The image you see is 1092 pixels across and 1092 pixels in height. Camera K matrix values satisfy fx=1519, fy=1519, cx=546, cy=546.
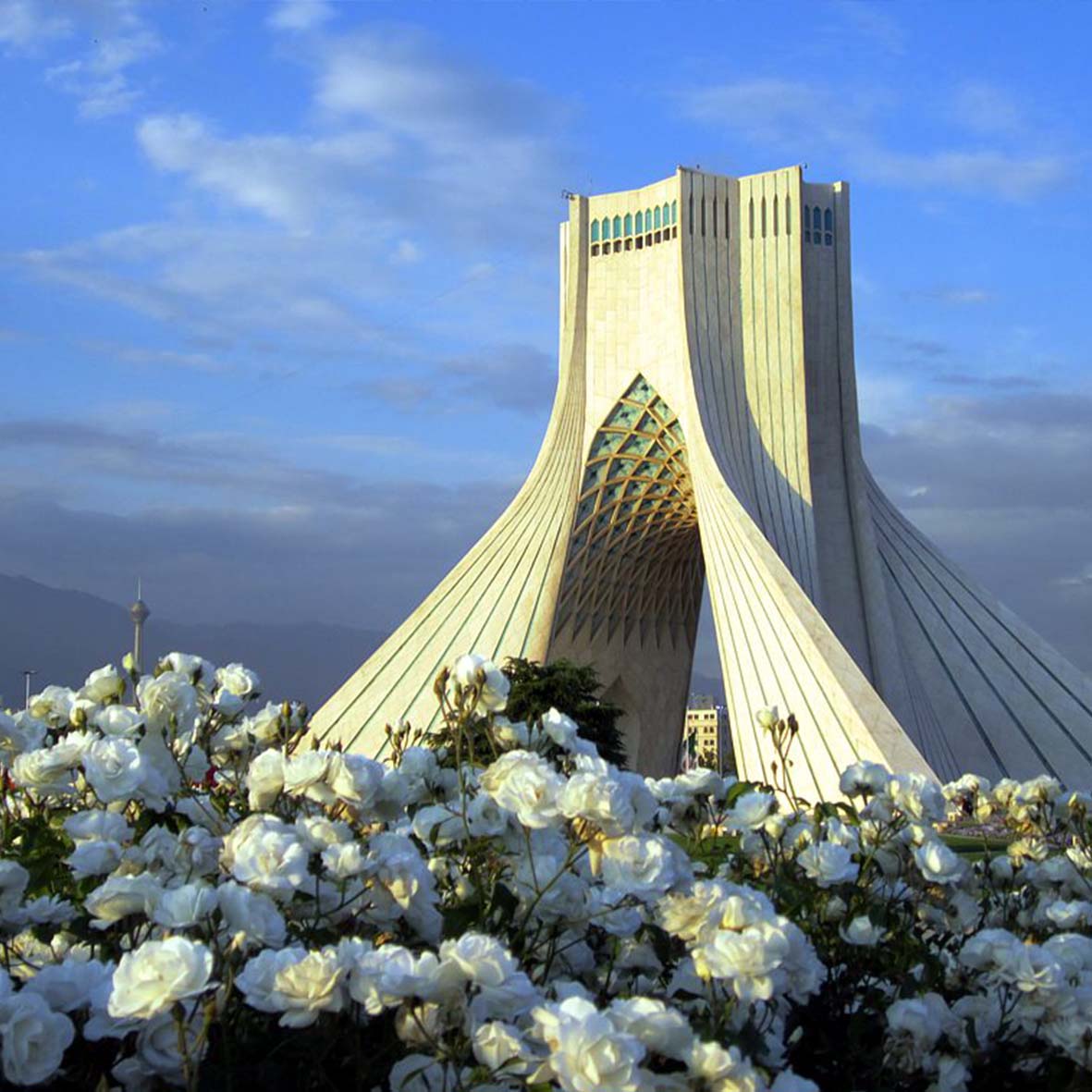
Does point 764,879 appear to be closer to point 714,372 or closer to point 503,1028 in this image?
point 503,1028

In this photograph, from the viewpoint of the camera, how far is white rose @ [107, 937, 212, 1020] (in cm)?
165

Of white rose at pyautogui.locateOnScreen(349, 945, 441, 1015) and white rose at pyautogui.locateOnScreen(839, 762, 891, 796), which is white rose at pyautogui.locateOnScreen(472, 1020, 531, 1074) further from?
white rose at pyautogui.locateOnScreen(839, 762, 891, 796)

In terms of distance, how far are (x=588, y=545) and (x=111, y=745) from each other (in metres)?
19.1

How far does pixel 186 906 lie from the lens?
74.4 inches

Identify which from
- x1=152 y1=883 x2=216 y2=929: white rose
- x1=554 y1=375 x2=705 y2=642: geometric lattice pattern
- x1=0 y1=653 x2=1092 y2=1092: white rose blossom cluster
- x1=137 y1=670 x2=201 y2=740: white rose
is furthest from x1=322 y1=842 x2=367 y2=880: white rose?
x1=554 y1=375 x2=705 y2=642: geometric lattice pattern

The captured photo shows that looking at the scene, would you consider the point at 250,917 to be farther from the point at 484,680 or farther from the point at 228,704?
the point at 228,704

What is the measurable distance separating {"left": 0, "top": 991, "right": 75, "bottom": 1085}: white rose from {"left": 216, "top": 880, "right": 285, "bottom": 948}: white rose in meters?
0.24

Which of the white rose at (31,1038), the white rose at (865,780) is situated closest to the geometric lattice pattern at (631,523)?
the white rose at (865,780)

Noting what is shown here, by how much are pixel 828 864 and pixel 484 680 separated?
66cm

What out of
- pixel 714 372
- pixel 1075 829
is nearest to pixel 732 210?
pixel 714 372

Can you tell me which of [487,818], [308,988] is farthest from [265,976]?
[487,818]

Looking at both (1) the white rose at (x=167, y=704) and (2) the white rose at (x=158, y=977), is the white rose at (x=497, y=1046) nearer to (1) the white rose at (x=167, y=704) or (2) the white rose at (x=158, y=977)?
(2) the white rose at (x=158, y=977)

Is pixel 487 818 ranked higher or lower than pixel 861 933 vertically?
higher

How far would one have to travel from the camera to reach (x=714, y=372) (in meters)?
19.7
